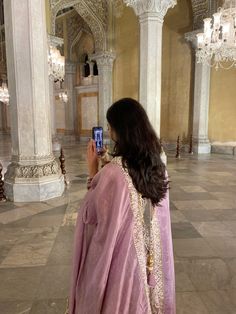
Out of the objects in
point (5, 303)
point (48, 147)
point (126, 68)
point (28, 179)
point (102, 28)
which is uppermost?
point (102, 28)

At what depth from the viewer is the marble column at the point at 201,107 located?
1161cm

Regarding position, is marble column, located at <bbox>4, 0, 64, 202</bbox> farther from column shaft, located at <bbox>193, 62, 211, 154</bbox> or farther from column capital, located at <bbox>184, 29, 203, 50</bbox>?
column shaft, located at <bbox>193, 62, 211, 154</bbox>

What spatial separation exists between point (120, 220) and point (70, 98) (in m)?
18.6

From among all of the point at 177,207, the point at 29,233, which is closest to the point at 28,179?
the point at 29,233

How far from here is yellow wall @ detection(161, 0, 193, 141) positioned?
1252 cm

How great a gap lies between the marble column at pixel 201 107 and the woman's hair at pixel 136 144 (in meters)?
10.9

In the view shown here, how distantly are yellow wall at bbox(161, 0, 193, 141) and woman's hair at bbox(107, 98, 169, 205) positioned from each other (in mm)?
11835

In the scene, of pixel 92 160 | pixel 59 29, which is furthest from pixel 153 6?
pixel 59 29

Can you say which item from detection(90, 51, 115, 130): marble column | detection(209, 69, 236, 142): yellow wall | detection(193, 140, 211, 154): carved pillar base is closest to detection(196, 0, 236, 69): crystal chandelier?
detection(209, 69, 236, 142): yellow wall

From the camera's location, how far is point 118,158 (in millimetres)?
1467

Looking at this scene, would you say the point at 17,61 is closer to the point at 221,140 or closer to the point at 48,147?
the point at 48,147

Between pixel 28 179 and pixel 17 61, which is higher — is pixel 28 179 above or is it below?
below

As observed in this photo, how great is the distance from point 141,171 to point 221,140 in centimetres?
1141

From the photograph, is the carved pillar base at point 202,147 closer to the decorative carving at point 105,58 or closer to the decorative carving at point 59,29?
the decorative carving at point 105,58
